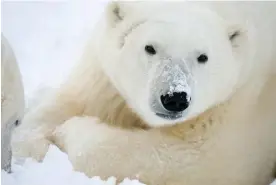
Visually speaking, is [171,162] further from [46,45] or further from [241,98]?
[46,45]

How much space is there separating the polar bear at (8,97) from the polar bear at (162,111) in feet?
0.37

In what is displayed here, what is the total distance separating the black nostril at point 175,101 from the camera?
136 centimetres

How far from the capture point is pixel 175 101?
1.37 m

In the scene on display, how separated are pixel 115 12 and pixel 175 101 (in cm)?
32

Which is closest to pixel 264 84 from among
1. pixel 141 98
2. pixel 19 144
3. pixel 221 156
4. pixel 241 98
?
pixel 241 98

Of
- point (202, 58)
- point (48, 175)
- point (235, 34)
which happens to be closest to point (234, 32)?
point (235, 34)

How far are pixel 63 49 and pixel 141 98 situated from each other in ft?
0.77

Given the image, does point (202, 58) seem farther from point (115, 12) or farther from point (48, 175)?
point (48, 175)

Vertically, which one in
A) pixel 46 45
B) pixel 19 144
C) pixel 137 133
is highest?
pixel 46 45

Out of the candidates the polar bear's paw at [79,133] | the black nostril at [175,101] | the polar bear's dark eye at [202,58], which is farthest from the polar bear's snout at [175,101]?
the polar bear's paw at [79,133]

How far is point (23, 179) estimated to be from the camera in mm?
1387

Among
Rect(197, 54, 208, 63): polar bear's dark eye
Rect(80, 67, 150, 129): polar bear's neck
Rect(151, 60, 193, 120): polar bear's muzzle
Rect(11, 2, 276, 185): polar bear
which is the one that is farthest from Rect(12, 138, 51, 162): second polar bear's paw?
Rect(197, 54, 208, 63): polar bear's dark eye

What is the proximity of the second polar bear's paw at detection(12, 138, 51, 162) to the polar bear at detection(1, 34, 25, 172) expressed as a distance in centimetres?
9

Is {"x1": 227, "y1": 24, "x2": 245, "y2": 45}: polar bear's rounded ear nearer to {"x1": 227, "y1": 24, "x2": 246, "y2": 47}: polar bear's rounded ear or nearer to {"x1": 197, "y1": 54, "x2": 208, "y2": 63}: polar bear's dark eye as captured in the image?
{"x1": 227, "y1": 24, "x2": 246, "y2": 47}: polar bear's rounded ear
